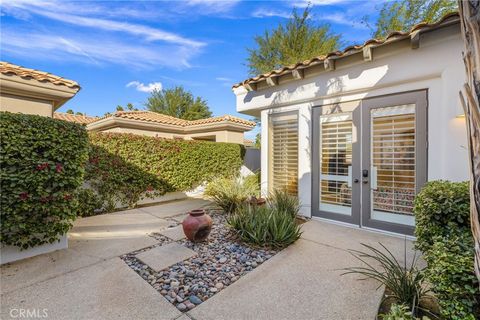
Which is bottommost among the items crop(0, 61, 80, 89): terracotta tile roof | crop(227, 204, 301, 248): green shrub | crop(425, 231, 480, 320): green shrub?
crop(227, 204, 301, 248): green shrub

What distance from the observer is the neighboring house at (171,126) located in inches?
469

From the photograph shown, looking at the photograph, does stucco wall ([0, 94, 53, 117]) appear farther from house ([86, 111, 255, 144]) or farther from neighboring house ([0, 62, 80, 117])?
house ([86, 111, 255, 144])

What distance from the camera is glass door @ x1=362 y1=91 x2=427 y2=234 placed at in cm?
486

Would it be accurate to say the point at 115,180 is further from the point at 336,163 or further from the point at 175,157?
the point at 336,163

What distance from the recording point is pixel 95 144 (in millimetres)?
7188

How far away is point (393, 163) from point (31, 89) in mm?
9784

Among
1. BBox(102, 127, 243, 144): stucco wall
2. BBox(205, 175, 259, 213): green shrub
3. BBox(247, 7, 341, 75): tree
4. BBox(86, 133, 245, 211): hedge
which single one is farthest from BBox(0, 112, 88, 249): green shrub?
BBox(247, 7, 341, 75): tree

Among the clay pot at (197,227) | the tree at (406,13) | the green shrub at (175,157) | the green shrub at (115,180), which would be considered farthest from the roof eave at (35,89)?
the tree at (406,13)

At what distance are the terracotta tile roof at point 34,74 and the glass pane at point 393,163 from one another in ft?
28.8

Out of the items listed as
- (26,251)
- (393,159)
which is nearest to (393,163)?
(393,159)

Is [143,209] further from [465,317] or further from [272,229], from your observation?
[465,317]

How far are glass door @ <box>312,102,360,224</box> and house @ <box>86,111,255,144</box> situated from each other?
7851 millimetres

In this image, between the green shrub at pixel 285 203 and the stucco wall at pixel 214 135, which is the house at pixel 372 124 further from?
the stucco wall at pixel 214 135

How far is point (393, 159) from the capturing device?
516 cm
